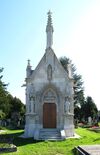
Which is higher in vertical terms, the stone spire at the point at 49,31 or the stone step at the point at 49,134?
the stone spire at the point at 49,31

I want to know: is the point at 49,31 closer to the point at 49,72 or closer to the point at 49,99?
the point at 49,72

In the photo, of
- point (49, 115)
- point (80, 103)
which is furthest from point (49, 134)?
point (80, 103)

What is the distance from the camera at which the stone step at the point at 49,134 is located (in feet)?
106

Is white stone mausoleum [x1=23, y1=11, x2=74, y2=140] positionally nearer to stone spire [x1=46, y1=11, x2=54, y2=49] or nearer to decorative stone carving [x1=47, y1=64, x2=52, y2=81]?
decorative stone carving [x1=47, y1=64, x2=52, y2=81]

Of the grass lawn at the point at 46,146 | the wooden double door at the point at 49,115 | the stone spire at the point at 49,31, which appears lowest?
the grass lawn at the point at 46,146

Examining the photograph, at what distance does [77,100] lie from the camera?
65750mm

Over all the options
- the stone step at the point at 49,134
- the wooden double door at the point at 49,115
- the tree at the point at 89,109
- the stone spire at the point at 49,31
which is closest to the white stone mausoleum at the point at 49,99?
the wooden double door at the point at 49,115

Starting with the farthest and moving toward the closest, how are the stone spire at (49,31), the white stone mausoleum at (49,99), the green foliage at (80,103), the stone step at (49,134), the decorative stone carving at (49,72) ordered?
the green foliage at (80,103), the stone spire at (49,31), the decorative stone carving at (49,72), the white stone mausoleum at (49,99), the stone step at (49,134)

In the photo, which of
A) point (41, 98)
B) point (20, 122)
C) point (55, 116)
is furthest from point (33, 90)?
point (20, 122)

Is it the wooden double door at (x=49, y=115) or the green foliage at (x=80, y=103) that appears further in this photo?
the green foliage at (x=80, y=103)

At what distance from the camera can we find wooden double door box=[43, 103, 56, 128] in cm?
3550

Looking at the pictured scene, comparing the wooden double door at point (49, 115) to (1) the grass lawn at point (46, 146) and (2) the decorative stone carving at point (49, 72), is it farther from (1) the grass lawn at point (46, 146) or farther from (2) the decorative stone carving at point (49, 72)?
(1) the grass lawn at point (46, 146)

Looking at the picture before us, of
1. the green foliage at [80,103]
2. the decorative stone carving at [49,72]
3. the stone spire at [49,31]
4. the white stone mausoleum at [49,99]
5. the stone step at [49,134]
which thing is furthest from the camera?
the green foliage at [80,103]

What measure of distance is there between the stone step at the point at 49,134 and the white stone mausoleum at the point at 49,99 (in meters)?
0.45
